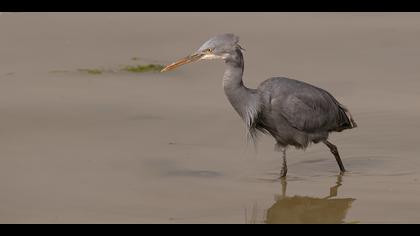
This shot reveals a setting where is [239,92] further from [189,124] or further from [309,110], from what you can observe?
[189,124]

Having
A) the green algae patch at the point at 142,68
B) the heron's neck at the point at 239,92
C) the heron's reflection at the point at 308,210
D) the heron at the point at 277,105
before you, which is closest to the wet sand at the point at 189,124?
the heron's reflection at the point at 308,210

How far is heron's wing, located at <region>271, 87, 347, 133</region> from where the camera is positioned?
921cm

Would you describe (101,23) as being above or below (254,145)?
above

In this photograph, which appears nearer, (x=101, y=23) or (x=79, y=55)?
(x=79, y=55)

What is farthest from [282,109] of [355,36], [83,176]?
[355,36]

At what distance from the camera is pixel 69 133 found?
1021cm

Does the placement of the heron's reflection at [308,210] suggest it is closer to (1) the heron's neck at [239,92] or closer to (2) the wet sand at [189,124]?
(2) the wet sand at [189,124]

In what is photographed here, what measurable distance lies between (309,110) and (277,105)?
40 centimetres

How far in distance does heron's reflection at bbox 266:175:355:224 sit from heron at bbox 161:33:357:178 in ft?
2.57

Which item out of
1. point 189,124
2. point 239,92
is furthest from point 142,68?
point 239,92

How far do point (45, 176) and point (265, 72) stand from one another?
4694mm

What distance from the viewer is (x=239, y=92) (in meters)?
9.09

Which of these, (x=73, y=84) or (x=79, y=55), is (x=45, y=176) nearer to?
(x=73, y=84)

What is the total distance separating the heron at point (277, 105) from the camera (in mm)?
8977
